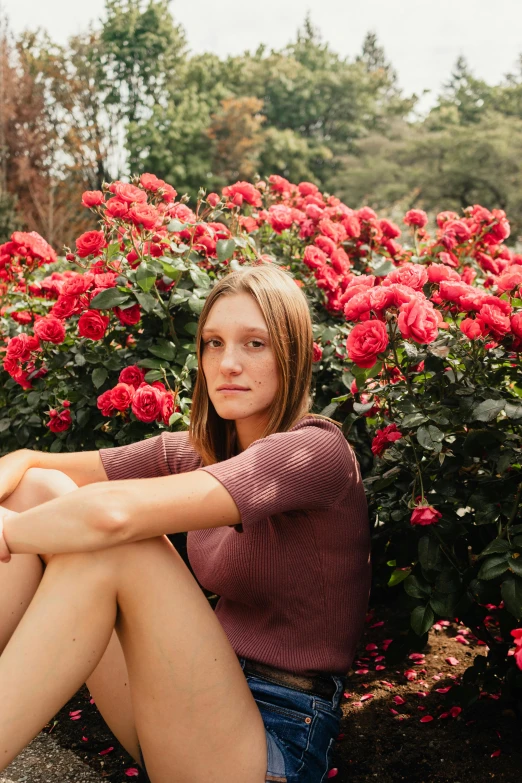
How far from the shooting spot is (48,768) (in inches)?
80.4

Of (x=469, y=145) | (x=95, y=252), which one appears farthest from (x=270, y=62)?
(x=95, y=252)

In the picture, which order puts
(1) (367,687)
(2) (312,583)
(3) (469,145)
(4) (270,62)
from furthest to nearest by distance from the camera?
1. (4) (270,62)
2. (3) (469,145)
3. (1) (367,687)
4. (2) (312,583)

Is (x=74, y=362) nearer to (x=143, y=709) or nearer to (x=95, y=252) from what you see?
(x=95, y=252)

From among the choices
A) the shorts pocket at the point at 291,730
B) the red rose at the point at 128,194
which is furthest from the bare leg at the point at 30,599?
the red rose at the point at 128,194

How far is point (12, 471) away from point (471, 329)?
1.19m

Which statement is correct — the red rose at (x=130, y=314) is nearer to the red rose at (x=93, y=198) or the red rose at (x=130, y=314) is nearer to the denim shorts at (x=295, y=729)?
the red rose at (x=93, y=198)

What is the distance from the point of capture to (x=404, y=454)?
179 cm

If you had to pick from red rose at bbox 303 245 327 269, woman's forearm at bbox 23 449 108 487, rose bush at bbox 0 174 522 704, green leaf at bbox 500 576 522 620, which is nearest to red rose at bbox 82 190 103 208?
rose bush at bbox 0 174 522 704

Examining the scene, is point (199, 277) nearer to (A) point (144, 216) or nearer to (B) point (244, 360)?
(A) point (144, 216)

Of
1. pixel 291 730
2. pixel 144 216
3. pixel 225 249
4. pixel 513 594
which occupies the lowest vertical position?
pixel 291 730

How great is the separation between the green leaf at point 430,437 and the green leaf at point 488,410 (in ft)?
0.29

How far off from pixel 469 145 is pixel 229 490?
74.7ft

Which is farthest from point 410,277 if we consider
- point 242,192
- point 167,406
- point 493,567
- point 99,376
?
point 242,192

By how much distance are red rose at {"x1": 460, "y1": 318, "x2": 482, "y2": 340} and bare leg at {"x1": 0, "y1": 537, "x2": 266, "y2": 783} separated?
84 cm
